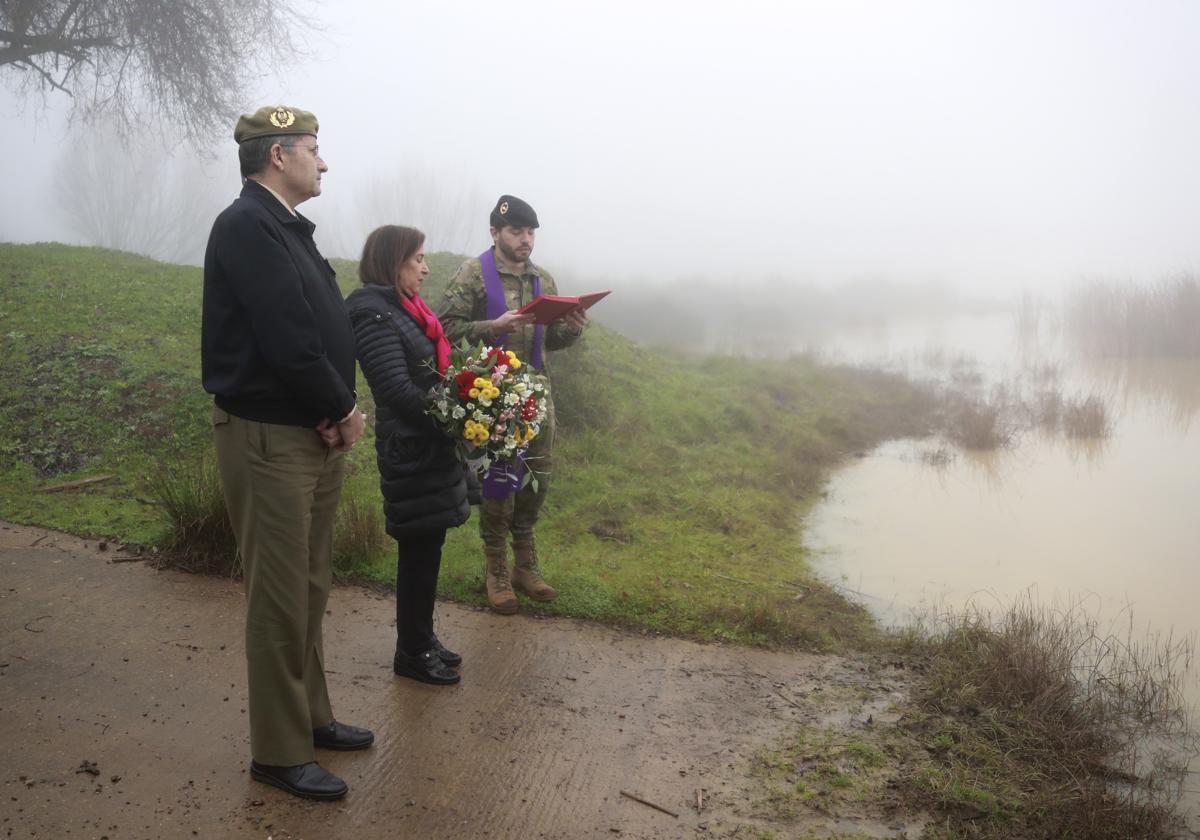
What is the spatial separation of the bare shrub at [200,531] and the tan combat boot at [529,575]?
1647mm

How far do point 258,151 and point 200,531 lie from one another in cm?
310

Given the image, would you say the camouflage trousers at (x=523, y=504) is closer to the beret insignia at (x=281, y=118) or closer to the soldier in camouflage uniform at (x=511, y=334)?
the soldier in camouflage uniform at (x=511, y=334)

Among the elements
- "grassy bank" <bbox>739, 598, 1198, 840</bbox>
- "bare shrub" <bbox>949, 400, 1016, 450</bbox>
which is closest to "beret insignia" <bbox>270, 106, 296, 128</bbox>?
"grassy bank" <bbox>739, 598, 1198, 840</bbox>

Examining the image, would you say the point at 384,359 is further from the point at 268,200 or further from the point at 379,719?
the point at 379,719

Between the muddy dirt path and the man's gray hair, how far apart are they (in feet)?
7.24

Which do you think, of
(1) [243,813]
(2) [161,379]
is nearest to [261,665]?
(1) [243,813]

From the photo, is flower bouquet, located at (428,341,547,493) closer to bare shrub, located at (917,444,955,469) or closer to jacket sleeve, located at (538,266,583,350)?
jacket sleeve, located at (538,266,583,350)

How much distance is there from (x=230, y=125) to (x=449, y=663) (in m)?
13.7

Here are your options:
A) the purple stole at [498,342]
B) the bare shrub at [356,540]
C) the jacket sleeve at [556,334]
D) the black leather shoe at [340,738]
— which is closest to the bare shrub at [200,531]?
the bare shrub at [356,540]

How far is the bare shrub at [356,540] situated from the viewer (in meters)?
5.89

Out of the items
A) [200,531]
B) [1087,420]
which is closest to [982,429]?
[1087,420]

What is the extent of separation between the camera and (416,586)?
14.3 ft

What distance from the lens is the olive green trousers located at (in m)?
3.19

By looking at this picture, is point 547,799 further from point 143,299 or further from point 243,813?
point 143,299
